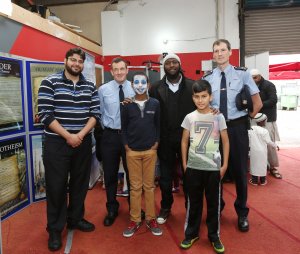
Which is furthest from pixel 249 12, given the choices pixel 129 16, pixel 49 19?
pixel 49 19

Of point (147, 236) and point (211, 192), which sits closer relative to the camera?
point (211, 192)

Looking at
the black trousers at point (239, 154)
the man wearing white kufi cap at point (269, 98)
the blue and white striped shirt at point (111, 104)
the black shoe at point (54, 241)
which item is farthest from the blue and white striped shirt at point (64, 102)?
the man wearing white kufi cap at point (269, 98)

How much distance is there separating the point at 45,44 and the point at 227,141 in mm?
3487

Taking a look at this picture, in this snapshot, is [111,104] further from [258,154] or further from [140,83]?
[258,154]

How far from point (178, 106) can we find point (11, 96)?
6.22 ft

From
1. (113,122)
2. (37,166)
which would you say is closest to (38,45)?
(37,166)

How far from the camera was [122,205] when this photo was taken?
3.33 meters

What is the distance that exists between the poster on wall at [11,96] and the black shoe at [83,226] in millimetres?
1282

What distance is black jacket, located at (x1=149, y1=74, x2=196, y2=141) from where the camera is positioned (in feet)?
8.72

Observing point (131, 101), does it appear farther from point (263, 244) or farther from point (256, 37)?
point (256, 37)

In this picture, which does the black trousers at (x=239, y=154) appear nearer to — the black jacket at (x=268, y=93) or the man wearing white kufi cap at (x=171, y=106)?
the man wearing white kufi cap at (x=171, y=106)

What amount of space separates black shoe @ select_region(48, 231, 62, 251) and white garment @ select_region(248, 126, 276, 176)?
112 inches

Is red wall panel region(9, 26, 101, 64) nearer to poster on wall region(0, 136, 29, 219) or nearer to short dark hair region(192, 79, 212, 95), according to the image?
poster on wall region(0, 136, 29, 219)

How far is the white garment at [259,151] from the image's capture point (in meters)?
3.95
